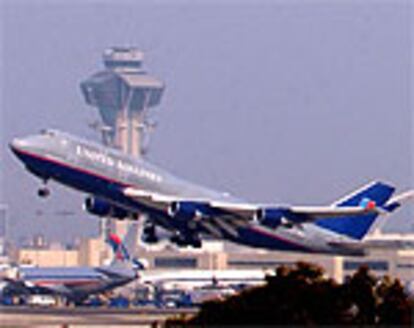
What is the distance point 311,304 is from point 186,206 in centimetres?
3338

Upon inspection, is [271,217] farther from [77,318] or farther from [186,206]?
[77,318]

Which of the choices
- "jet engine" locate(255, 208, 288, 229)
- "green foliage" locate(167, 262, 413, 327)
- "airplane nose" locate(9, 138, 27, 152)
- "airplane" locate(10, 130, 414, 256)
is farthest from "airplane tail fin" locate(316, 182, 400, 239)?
"green foliage" locate(167, 262, 413, 327)

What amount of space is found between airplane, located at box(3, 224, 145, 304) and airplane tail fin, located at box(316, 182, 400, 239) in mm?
48868

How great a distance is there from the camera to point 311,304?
6925 cm

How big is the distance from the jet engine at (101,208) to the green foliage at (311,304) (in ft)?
115

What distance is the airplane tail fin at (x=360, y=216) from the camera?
113688mm

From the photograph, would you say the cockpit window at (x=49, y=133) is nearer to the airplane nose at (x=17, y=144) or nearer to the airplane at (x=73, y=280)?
the airplane nose at (x=17, y=144)

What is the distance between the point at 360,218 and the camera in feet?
377

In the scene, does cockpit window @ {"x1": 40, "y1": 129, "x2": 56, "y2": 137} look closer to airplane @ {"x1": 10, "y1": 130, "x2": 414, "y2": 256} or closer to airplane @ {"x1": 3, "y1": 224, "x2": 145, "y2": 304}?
airplane @ {"x1": 10, "y1": 130, "x2": 414, "y2": 256}

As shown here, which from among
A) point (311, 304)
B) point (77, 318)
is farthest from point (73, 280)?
point (311, 304)

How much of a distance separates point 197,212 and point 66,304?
58134mm

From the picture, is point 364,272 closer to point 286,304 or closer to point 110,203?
point 286,304

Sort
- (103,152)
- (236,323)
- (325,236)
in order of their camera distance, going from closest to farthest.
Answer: (236,323) < (103,152) < (325,236)

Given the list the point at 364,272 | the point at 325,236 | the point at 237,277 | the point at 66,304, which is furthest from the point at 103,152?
the point at 237,277
